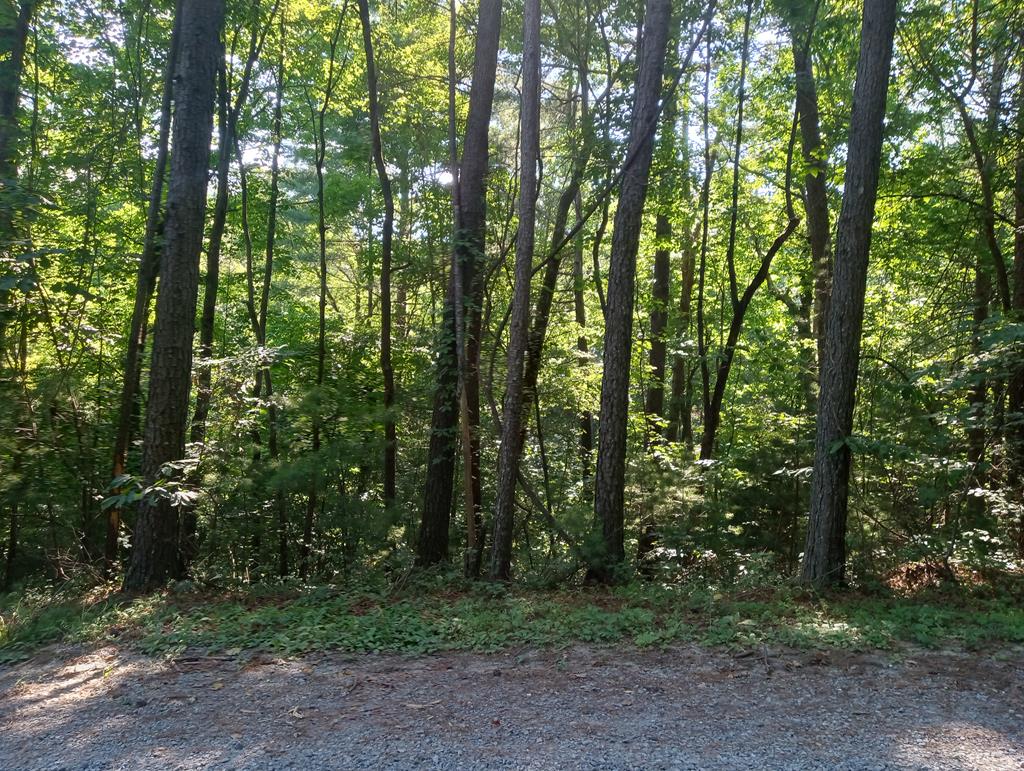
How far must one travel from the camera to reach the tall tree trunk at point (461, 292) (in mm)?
10266

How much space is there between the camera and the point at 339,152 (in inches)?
711

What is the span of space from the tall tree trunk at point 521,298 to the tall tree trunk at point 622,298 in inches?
43.6

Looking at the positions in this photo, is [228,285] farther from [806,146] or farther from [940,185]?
[940,185]

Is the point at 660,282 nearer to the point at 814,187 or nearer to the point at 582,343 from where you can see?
the point at 582,343

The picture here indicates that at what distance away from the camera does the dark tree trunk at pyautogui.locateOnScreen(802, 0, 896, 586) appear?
8023mm

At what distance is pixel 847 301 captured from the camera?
26.6 ft

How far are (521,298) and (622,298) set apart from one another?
132 centimetres

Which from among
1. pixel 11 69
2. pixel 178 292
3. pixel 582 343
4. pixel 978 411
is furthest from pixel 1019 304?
pixel 11 69

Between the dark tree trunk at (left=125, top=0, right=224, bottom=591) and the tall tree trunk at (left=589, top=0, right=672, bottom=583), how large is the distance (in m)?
5.23

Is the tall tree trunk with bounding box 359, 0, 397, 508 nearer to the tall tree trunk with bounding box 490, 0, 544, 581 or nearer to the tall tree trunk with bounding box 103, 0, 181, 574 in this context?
the tall tree trunk with bounding box 103, 0, 181, 574

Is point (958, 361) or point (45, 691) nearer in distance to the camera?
point (45, 691)

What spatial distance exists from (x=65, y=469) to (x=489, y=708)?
9.14m

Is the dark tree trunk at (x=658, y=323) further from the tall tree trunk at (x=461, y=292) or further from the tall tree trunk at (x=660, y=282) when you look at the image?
the tall tree trunk at (x=461, y=292)

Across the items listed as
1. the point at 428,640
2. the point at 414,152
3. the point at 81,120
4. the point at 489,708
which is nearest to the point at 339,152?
the point at 414,152
